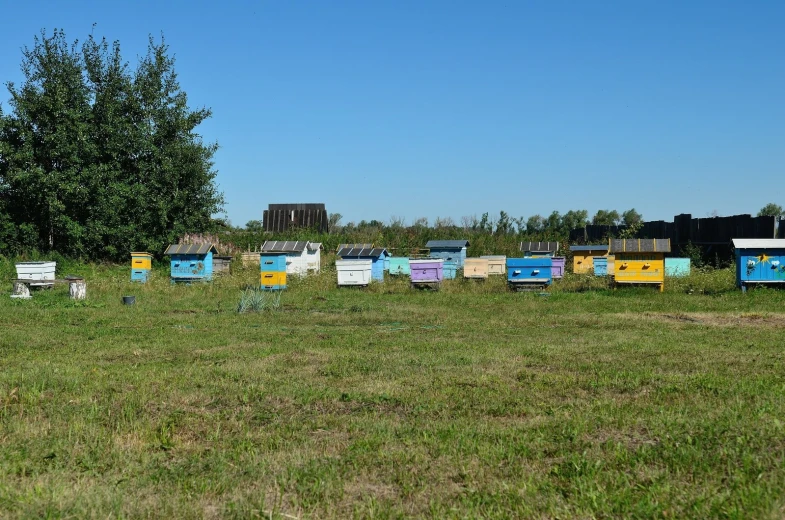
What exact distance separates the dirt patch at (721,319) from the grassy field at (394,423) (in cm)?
44

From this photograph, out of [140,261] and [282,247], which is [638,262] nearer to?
[282,247]

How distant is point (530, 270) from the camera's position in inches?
739

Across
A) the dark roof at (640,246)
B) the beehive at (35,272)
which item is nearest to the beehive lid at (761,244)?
the dark roof at (640,246)

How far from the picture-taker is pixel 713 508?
3.57 m

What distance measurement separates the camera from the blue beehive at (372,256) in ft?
72.0

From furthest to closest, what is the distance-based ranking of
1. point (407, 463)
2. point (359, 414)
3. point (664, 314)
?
1. point (664, 314)
2. point (359, 414)
3. point (407, 463)

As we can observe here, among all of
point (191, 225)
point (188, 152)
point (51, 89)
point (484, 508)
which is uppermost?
point (51, 89)

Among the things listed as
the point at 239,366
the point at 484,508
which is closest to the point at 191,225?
the point at 239,366

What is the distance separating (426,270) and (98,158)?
597 inches

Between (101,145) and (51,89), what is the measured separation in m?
2.60

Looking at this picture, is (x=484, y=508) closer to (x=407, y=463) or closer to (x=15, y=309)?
(x=407, y=463)

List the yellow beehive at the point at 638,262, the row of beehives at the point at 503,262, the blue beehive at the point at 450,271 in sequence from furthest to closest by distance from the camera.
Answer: the blue beehive at the point at 450,271 → the yellow beehive at the point at 638,262 → the row of beehives at the point at 503,262

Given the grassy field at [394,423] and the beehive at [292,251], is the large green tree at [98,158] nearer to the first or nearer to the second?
the beehive at [292,251]

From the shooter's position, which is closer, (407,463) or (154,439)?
(407,463)
